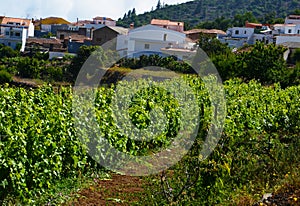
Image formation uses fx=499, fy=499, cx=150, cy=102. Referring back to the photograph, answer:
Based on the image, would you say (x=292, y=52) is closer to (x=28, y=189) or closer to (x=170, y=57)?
(x=170, y=57)

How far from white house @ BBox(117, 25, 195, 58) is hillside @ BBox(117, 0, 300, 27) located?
65.6m

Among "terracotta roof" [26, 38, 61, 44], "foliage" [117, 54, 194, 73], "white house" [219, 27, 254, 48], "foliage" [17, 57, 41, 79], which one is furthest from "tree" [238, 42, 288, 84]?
"terracotta roof" [26, 38, 61, 44]

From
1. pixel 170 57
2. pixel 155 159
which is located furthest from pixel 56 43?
pixel 155 159

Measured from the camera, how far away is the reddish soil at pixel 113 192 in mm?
6383

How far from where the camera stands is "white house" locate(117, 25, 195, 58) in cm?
4688

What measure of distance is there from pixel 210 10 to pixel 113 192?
4889 inches

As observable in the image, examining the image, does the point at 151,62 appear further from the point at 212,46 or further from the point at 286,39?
the point at 286,39

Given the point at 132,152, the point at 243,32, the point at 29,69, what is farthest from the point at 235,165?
the point at 243,32

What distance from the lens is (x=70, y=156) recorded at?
7254mm

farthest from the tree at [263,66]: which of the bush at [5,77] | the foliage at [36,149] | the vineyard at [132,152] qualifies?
the foliage at [36,149]

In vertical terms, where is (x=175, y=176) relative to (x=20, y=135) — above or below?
below

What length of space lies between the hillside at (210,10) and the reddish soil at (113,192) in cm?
10825

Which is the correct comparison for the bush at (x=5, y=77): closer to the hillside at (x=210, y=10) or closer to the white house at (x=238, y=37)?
the white house at (x=238, y=37)

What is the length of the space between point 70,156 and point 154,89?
6.13 m
